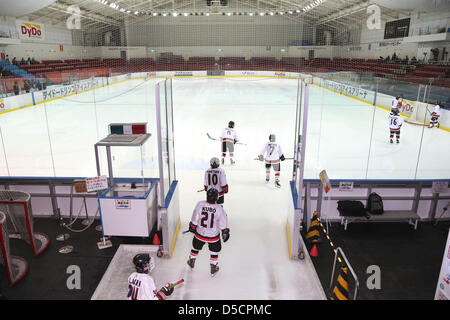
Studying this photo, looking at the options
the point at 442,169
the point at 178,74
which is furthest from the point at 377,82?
the point at 178,74

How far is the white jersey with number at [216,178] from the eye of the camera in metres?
4.72

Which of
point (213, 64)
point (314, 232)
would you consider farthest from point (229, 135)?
point (213, 64)

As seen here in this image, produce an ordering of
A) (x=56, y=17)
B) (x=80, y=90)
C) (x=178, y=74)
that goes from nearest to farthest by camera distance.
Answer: (x=80, y=90)
(x=56, y=17)
(x=178, y=74)

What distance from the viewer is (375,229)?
4.91 meters

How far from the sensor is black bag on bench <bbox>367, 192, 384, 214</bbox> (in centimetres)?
489

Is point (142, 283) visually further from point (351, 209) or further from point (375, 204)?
point (375, 204)

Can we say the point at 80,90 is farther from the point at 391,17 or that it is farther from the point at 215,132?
the point at 391,17

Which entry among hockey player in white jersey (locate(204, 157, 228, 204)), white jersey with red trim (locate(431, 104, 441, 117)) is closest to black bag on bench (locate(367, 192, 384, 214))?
hockey player in white jersey (locate(204, 157, 228, 204))

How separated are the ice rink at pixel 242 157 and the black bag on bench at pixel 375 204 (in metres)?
1.31

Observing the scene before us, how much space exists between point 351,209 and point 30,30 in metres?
26.3

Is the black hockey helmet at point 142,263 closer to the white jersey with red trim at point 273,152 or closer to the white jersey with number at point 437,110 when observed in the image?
the white jersey with red trim at point 273,152

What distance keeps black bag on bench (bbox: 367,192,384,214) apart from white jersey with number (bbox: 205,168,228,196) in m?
2.23

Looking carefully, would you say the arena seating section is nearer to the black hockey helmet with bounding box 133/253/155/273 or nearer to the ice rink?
the ice rink

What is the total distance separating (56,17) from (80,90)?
14.8 meters
